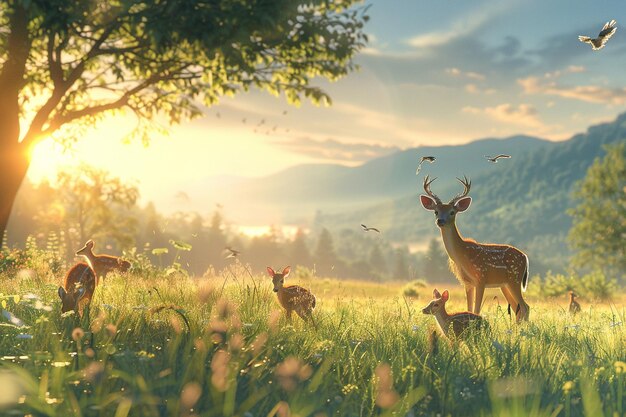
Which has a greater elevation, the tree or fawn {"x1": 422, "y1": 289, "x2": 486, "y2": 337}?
the tree

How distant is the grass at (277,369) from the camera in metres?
5.06

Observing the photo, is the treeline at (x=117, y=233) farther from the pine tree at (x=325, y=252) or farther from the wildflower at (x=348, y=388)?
the wildflower at (x=348, y=388)

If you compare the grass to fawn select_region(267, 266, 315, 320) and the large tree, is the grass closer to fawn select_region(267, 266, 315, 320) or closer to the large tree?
fawn select_region(267, 266, 315, 320)

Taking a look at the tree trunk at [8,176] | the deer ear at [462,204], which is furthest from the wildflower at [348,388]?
the tree trunk at [8,176]

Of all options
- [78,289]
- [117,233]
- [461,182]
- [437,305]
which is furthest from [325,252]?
[78,289]

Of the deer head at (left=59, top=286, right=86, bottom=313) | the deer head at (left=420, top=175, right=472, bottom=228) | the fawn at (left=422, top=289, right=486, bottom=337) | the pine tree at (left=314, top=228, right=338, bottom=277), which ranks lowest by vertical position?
the deer head at (left=59, top=286, right=86, bottom=313)

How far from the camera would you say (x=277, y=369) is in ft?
19.1

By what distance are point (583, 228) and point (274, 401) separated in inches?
2085

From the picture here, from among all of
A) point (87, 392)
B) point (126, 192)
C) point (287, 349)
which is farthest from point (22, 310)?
point (126, 192)

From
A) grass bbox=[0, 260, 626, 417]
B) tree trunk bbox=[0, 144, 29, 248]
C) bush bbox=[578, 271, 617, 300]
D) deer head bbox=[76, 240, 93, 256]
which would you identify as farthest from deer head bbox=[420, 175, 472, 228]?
bush bbox=[578, 271, 617, 300]

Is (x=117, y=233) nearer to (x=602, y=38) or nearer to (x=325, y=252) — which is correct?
(x=602, y=38)

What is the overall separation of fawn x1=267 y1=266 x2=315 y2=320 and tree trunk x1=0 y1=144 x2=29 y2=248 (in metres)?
10.9

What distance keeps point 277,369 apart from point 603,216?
53.1 m

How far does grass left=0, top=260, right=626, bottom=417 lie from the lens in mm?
5062
